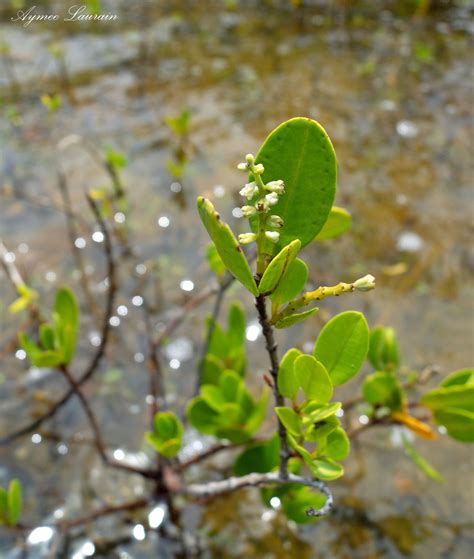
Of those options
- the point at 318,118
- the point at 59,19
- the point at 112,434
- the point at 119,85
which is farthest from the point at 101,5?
the point at 112,434

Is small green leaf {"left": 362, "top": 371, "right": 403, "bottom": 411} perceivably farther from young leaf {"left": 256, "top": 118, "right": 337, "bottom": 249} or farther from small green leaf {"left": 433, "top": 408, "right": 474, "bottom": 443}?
young leaf {"left": 256, "top": 118, "right": 337, "bottom": 249}

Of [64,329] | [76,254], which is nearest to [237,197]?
[76,254]

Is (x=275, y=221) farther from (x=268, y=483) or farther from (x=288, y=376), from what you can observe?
(x=268, y=483)

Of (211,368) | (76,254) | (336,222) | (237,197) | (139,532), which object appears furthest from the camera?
(237,197)

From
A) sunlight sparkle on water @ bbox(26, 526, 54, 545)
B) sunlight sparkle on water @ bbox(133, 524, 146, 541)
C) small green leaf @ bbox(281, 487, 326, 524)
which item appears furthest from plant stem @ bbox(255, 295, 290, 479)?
sunlight sparkle on water @ bbox(26, 526, 54, 545)

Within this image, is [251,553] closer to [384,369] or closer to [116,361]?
[384,369]
